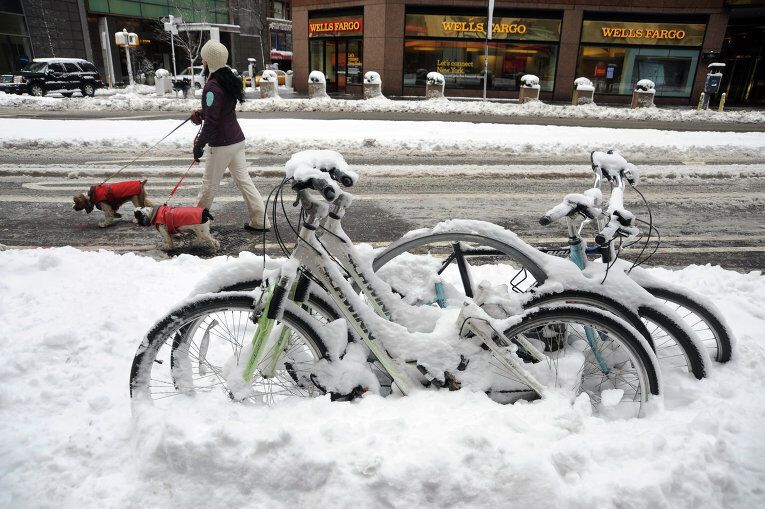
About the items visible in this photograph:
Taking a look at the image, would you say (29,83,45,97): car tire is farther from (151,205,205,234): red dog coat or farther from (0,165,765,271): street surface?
(151,205,205,234): red dog coat

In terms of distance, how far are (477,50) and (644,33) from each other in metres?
8.17

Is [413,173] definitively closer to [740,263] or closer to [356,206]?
[356,206]

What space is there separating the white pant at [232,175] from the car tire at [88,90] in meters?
26.8

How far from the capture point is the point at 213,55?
→ 5.85m

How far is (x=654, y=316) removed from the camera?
2852 mm

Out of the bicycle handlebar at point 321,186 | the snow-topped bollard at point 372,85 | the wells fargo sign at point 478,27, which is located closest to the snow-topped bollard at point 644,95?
the wells fargo sign at point 478,27

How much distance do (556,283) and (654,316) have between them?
1.92 ft

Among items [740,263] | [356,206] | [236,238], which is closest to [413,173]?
[356,206]

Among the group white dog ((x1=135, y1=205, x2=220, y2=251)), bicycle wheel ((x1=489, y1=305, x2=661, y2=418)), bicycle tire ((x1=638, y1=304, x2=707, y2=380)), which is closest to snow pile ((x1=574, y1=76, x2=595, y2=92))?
white dog ((x1=135, y1=205, x2=220, y2=251))

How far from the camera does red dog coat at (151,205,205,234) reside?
5.57 m

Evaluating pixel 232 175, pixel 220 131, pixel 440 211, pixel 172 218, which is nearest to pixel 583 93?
pixel 440 211

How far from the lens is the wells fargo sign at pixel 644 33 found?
2502 cm

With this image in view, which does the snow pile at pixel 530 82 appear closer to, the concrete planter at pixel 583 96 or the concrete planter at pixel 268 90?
the concrete planter at pixel 583 96

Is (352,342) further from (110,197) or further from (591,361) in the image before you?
(110,197)
